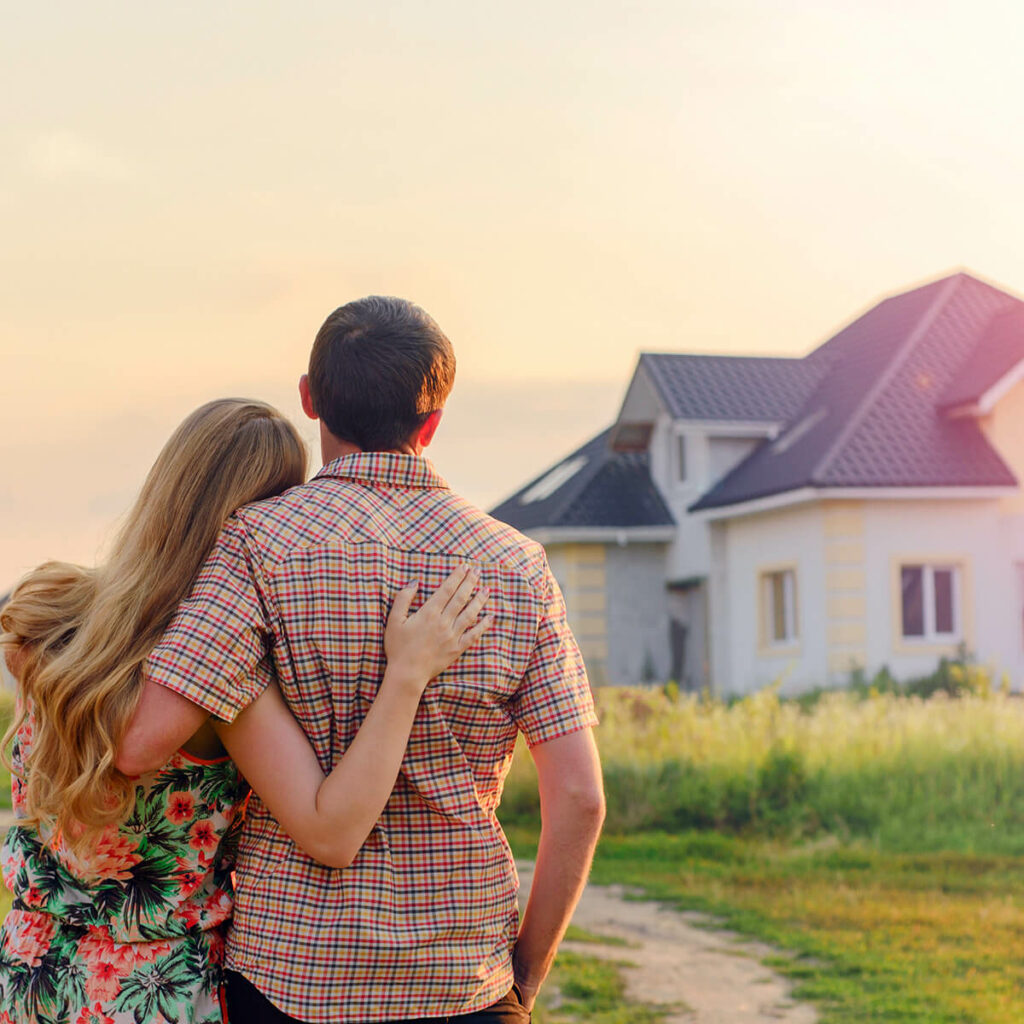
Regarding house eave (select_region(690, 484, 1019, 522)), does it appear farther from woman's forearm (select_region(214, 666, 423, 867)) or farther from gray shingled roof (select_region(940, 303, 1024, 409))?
woman's forearm (select_region(214, 666, 423, 867))

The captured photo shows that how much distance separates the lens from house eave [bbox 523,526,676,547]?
70.9ft

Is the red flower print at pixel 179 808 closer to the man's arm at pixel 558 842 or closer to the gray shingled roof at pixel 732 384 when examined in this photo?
the man's arm at pixel 558 842

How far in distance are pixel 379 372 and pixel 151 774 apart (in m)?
0.80

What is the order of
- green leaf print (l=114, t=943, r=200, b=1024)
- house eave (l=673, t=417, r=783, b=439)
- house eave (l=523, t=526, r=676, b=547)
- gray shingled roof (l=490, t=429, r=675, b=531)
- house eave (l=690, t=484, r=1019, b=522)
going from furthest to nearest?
gray shingled roof (l=490, t=429, r=675, b=531)
house eave (l=523, t=526, r=676, b=547)
house eave (l=673, t=417, r=783, b=439)
house eave (l=690, t=484, r=1019, b=522)
green leaf print (l=114, t=943, r=200, b=1024)

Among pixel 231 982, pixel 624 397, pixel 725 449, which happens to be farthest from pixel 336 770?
pixel 624 397

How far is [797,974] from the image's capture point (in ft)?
21.8

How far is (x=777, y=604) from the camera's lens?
20.3 metres

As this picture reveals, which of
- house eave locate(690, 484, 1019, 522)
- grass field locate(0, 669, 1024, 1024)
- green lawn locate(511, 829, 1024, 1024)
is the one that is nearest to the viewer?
green lawn locate(511, 829, 1024, 1024)

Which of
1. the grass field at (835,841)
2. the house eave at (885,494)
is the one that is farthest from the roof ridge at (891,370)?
the grass field at (835,841)

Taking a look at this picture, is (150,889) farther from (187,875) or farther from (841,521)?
(841,521)

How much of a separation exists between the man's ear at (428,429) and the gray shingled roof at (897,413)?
15.8 meters

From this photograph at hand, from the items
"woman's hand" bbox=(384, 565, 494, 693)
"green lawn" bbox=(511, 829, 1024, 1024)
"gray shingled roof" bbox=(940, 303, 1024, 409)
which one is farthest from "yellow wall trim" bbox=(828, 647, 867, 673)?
"woman's hand" bbox=(384, 565, 494, 693)

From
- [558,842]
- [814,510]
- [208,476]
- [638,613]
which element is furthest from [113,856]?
[638,613]

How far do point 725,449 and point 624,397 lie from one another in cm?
265
